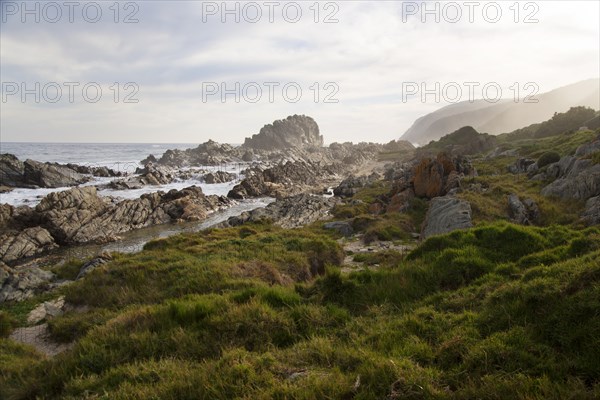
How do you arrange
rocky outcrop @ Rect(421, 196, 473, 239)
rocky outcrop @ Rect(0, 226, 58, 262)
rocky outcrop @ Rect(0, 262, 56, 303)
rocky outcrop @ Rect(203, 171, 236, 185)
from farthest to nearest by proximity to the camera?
rocky outcrop @ Rect(203, 171, 236, 185) → rocky outcrop @ Rect(0, 226, 58, 262) → rocky outcrop @ Rect(421, 196, 473, 239) → rocky outcrop @ Rect(0, 262, 56, 303)

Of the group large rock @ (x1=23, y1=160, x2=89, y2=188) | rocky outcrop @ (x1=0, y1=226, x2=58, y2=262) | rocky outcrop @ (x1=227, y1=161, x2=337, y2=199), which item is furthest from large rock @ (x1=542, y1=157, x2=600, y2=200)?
large rock @ (x1=23, y1=160, x2=89, y2=188)

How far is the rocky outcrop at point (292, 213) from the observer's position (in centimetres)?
3356

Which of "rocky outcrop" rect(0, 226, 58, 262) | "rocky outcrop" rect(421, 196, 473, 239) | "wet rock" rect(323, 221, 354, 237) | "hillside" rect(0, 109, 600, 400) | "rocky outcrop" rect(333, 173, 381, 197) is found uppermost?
"rocky outcrop" rect(333, 173, 381, 197)

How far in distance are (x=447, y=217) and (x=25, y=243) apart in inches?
1201

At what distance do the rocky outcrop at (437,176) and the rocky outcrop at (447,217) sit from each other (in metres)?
7.88

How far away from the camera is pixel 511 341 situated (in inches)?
204

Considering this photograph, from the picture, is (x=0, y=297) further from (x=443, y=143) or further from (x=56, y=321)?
(x=443, y=143)

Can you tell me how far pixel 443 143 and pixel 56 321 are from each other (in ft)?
274

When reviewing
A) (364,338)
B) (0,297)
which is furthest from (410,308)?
(0,297)

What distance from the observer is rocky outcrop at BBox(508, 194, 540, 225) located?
17.7m

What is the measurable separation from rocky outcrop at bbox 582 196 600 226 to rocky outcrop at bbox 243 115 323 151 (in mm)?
149770

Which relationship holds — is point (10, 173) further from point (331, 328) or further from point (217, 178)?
point (331, 328)

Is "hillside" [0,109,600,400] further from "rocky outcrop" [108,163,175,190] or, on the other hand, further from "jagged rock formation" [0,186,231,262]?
"rocky outcrop" [108,163,175,190]

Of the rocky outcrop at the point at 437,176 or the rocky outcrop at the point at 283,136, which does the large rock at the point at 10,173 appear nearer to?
the rocky outcrop at the point at 437,176
